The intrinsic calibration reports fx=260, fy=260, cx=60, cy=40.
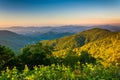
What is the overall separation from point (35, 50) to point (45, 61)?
3503mm

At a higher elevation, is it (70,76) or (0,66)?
(70,76)

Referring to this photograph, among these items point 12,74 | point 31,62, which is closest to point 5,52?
point 31,62

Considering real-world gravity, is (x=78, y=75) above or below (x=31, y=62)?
above

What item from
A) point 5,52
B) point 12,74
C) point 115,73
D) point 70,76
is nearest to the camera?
point 70,76

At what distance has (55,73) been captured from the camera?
38.7 feet

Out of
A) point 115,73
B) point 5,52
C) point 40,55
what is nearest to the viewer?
point 115,73

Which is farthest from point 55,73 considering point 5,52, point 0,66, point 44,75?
point 5,52

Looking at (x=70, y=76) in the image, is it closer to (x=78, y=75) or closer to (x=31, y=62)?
(x=78, y=75)

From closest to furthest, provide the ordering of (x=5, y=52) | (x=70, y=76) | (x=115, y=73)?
(x=70, y=76) → (x=115, y=73) → (x=5, y=52)

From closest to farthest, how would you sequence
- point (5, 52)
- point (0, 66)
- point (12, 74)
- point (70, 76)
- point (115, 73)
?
point (70, 76) → point (115, 73) → point (12, 74) → point (0, 66) → point (5, 52)

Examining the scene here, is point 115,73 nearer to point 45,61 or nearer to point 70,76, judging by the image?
point 70,76

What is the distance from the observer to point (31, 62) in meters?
50.1

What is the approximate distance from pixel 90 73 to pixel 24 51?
4448 cm

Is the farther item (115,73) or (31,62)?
(31,62)
